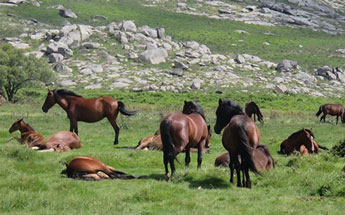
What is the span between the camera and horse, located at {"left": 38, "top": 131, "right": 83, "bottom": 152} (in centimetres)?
1809

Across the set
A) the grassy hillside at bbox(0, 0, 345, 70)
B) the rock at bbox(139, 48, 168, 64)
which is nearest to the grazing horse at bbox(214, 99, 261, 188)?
the rock at bbox(139, 48, 168, 64)

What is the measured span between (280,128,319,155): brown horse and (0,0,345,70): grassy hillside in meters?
89.7

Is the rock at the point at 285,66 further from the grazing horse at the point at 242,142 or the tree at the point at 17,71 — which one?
the grazing horse at the point at 242,142

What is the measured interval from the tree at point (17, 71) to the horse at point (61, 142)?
36420mm

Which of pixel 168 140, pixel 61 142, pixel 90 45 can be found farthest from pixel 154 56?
pixel 168 140

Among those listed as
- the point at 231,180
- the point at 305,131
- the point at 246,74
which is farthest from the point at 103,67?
the point at 231,180

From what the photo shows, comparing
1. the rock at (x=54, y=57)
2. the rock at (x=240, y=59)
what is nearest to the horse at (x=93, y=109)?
the rock at (x=54, y=57)

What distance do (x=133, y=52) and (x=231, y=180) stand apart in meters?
80.2

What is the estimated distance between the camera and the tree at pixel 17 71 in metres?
53.7

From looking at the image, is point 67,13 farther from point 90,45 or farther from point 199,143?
point 199,143

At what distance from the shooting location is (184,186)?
1189 centimetres

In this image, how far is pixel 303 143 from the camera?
18.5 m

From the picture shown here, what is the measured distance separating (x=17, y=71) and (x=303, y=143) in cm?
4272

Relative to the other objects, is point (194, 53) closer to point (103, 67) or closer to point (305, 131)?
point (103, 67)
